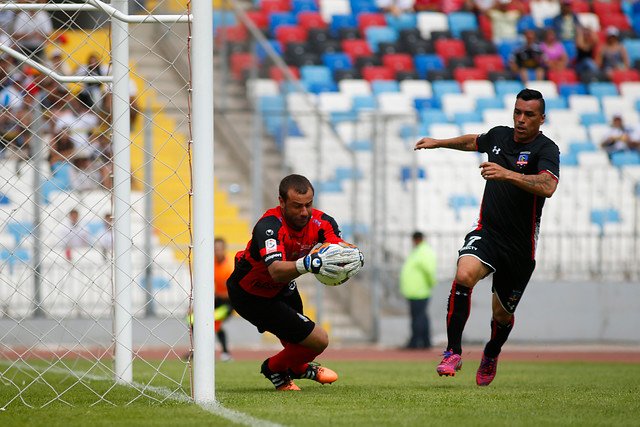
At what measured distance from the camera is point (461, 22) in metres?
27.3

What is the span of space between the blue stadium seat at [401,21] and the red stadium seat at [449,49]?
2.79ft

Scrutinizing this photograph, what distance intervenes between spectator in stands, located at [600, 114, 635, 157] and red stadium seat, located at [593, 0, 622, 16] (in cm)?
553

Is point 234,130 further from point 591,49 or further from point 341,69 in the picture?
point 591,49

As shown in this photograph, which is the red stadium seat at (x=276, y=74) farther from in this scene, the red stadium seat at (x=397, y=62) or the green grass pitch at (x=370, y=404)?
the green grass pitch at (x=370, y=404)

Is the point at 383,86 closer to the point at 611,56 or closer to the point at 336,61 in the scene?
the point at 336,61

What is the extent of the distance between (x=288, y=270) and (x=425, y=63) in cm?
1824

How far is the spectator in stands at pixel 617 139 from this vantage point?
79.0 feet

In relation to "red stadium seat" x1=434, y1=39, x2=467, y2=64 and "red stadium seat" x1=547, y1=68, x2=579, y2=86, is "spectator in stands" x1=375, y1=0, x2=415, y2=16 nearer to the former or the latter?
"red stadium seat" x1=434, y1=39, x2=467, y2=64

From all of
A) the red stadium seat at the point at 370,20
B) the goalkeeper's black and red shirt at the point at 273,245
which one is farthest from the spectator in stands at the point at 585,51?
the goalkeeper's black and red shirt at the point at 273,245

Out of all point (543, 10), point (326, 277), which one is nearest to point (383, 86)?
point (543, 10)

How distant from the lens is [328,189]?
2059 centimetres

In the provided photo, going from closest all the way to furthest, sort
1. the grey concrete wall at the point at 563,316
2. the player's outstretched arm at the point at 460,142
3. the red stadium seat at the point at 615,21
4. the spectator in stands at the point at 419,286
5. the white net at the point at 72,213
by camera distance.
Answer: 1. the player's outstretched arm at the point at 460,142
2. the white net at the point at 72,213
3. the spectator in stands at the point at 419,286
4. the grey concrete wall at the point at 563,316
5. the red stadium seat at the point at 615,21

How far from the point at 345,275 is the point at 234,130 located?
13.4 metres

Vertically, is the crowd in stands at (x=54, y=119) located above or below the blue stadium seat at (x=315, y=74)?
below
